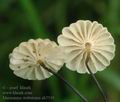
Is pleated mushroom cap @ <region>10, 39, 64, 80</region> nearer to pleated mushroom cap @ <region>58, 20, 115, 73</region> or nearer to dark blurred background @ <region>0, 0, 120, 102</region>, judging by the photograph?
pleated mushroom cap @ <region>58, 20, 115, 73</region>

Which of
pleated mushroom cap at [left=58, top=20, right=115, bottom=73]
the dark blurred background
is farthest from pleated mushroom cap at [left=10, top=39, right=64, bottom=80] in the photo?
the dark blurred background

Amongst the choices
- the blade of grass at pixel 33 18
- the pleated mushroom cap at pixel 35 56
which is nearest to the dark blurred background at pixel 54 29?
the blade of grass at pixel 33 18

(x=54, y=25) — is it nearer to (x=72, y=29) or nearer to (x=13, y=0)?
(x=13, y=0)

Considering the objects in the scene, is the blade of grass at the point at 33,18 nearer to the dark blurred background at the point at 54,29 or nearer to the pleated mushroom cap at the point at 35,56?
the dark blurred background at the point at 54,29

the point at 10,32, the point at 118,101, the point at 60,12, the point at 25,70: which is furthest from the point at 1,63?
the point at 25,70

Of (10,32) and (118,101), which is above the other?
(10,32)

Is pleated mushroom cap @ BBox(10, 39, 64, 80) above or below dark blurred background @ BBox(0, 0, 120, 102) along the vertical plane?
below
